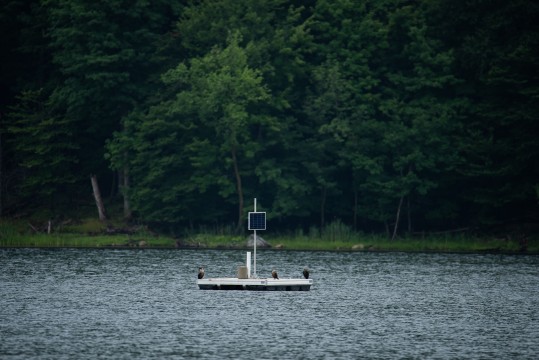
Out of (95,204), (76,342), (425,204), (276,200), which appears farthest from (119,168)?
(76,342)

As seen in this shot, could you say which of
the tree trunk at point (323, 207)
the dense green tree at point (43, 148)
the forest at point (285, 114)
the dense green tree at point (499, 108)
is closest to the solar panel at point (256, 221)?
the forest at point (285, 114)

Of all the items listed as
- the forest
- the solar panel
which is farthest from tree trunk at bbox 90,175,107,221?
the solar panel

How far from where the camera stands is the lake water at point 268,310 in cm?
4516

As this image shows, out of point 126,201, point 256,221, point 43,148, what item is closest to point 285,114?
point 126,201

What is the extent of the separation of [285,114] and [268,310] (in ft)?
171

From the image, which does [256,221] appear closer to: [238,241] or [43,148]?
[238,241]

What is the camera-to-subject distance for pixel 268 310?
5716 centimetres

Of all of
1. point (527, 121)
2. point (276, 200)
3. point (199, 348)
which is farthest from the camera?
point (276, 200)

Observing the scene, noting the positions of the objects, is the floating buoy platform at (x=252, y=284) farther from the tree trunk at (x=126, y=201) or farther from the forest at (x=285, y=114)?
the tree trunk at (x=126, y=201)

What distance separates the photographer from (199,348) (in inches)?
1764

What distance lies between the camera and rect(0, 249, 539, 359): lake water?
45.2 meters

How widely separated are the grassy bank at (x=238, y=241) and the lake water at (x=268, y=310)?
9.14 m

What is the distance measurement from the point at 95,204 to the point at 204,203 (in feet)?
33.3

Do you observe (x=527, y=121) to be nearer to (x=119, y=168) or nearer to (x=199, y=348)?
(x=119, y=168)
